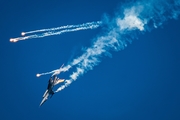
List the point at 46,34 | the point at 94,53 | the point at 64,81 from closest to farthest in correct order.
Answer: the point at 46,34
the point at 94,53
the point at 64,81

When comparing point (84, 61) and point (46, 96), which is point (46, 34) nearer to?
point (84, 61)

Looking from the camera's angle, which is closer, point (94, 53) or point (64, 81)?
point (94, 53)

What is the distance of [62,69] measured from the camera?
2800 centimetres

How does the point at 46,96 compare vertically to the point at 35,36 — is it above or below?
below

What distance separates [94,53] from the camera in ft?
90.5

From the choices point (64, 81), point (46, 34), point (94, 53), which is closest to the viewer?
point (46, 34)

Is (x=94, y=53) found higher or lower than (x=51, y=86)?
higher

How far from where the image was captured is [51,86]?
28312 millimetres

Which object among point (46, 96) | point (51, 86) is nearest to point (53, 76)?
point (51, 86)

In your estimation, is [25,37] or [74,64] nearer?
[25,37]

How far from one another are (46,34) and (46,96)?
11.4 metres

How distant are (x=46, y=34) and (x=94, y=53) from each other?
8.23 meters

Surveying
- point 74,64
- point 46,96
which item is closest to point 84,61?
point 74,64

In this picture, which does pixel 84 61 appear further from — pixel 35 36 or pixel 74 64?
pixel 35 36
